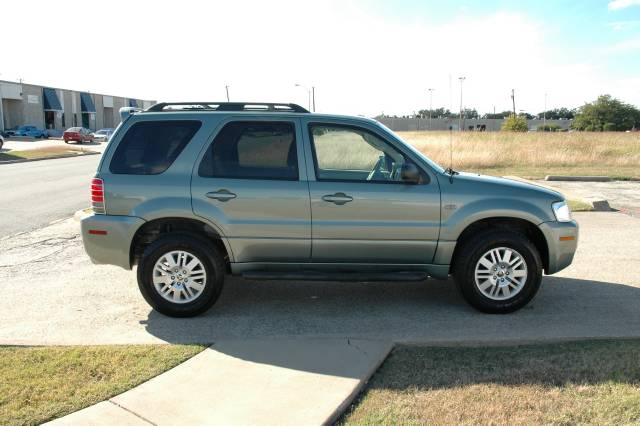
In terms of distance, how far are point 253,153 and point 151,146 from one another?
3.19 ft

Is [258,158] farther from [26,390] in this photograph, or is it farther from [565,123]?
[565,123]

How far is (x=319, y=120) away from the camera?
523cm

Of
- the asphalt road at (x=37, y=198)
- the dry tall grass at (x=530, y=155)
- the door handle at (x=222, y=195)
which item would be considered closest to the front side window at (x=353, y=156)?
the door handle at (x=222, y=195)

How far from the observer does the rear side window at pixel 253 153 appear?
16.7 ft

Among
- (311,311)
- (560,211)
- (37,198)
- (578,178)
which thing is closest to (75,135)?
(37,198)

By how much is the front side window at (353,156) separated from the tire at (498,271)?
1.00 metres

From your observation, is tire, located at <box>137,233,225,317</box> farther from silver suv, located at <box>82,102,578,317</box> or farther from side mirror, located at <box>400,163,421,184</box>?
side mirror, located at <box>400,163,421,184</box>

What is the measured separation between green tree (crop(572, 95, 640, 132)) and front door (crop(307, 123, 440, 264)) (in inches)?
3791

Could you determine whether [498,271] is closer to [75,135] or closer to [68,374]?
[68,374]

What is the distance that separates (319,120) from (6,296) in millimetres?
3818

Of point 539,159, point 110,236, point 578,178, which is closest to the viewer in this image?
point 110,236

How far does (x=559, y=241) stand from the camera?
515 centimetres

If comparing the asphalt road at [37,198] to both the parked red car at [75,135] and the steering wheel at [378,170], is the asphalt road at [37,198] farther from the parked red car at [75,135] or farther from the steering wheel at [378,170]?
the parked red car at [75,135]

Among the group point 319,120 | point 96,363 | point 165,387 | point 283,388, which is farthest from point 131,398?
point 319,120
